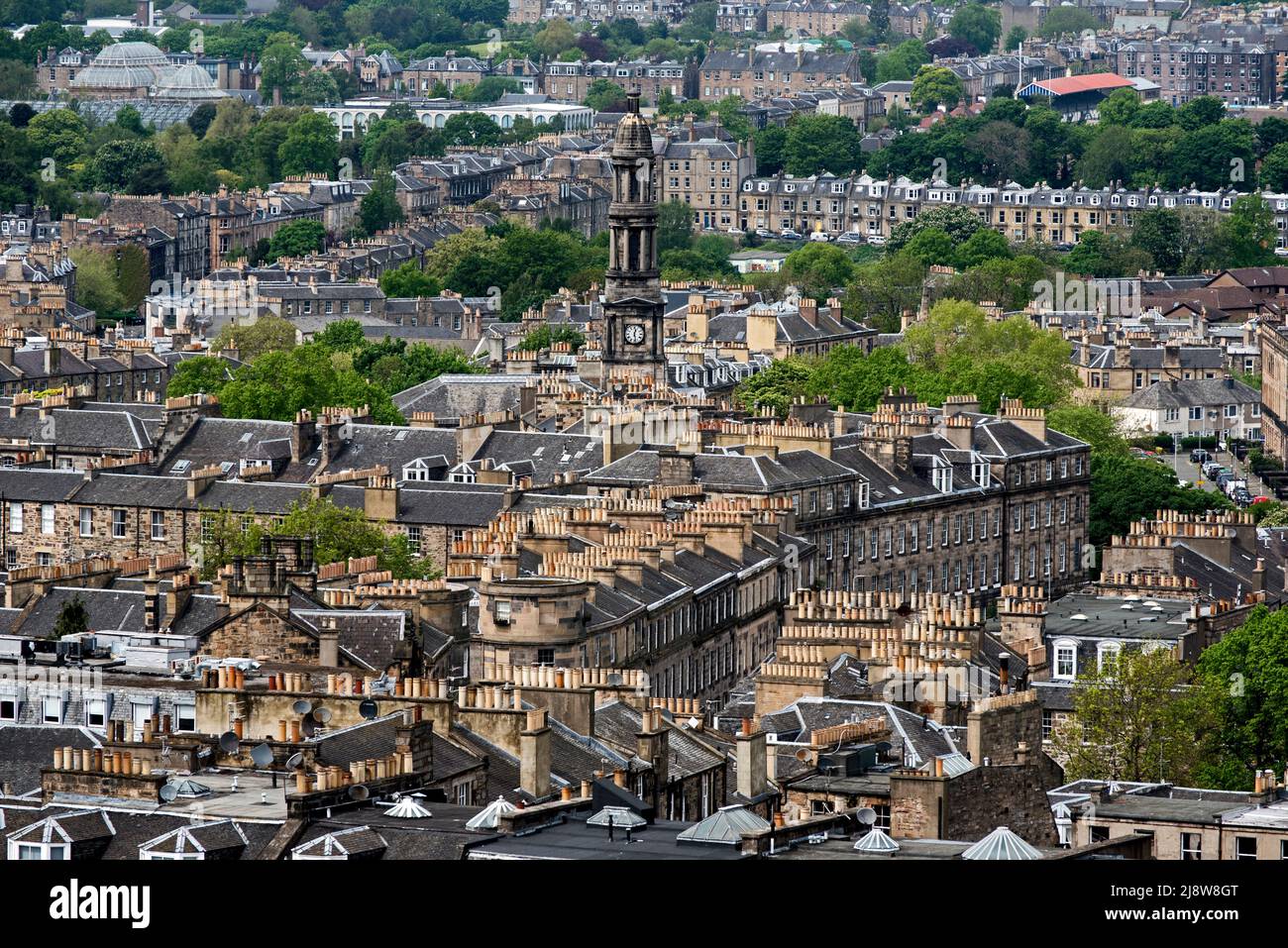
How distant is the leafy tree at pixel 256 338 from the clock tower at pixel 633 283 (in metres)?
18.1

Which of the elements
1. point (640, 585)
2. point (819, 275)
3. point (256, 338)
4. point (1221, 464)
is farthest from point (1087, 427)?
point (819, 275)

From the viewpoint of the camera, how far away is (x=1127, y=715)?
61844mm

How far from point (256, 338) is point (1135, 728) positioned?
303 feet

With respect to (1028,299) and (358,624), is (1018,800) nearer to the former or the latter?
(358,624)

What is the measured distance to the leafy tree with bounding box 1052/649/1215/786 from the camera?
60.2 meters

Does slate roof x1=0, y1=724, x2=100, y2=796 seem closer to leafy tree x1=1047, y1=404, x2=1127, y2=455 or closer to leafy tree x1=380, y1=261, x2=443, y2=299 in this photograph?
leafy tree x1=1047, y1=404, x2=1127, y2=455

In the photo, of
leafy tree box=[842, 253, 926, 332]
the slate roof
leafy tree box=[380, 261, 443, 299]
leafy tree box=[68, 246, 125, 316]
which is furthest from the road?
the slate roof

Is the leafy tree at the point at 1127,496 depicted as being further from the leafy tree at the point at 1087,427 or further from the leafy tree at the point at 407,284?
the leafy tree at the point at 407,284

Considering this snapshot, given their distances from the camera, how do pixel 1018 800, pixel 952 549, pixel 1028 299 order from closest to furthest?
pixel 1018 800, pixel 952 549, pixel 1028 299

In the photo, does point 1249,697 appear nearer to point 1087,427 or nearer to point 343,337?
point 1087,427

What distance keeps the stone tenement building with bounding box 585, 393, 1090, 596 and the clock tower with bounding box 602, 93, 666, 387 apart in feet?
47.2

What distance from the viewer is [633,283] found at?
13062cm
